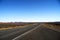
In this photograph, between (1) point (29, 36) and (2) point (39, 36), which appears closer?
(1) point (29, 36)
